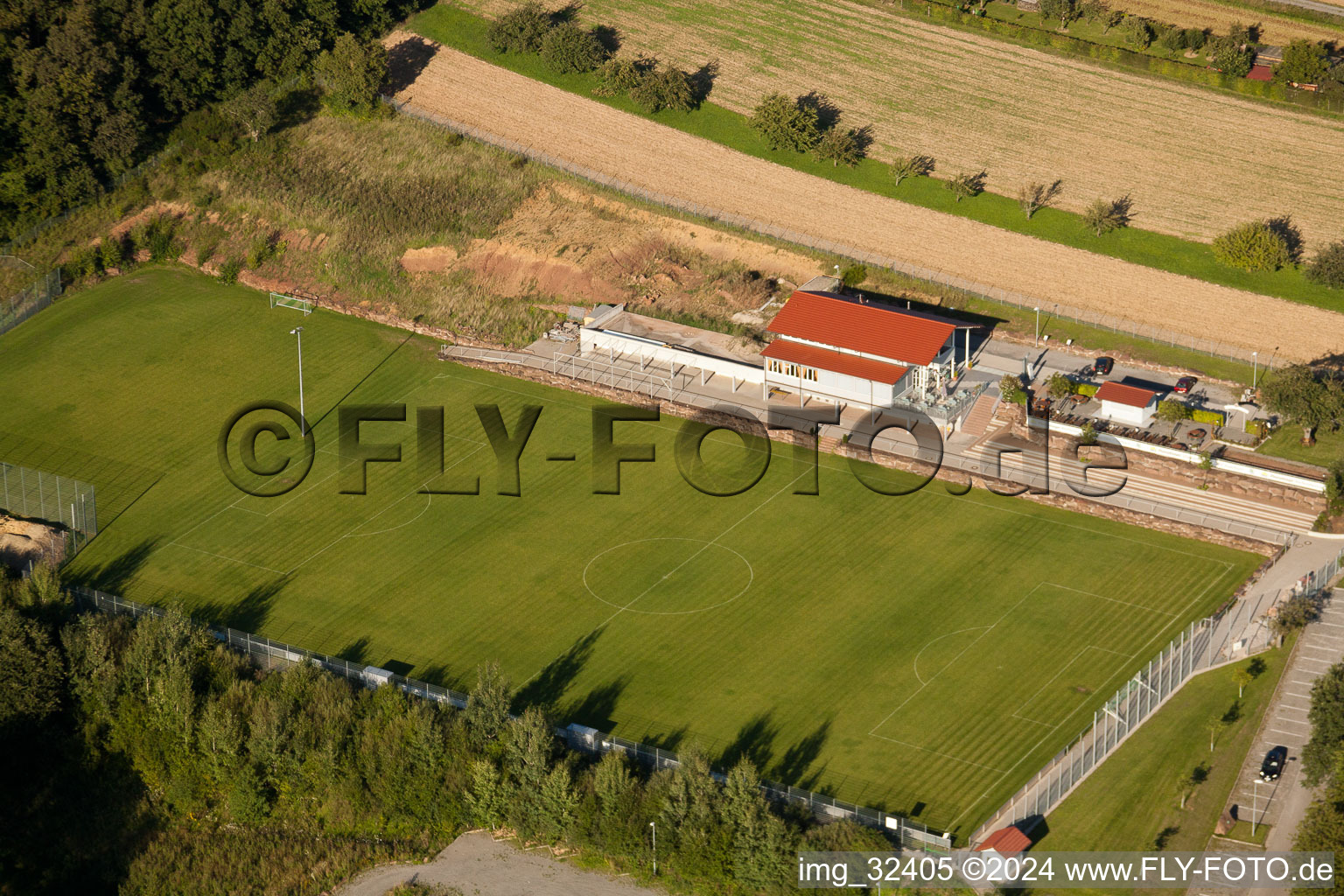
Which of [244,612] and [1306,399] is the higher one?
[1306,399]

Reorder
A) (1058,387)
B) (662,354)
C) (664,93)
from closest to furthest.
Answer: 1. (1058,387)
2. (662,354)
3. (664,93)

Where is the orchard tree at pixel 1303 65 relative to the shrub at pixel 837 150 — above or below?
above

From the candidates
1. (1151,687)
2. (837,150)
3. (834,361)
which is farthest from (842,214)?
(1151,687)

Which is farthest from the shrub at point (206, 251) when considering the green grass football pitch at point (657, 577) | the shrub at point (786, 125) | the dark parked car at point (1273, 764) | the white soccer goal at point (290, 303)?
the dark parked car at point (1273, 764)

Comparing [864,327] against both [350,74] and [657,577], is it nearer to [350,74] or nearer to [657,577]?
[657,577]

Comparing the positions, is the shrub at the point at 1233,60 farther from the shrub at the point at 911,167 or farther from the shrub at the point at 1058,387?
the shrub at the point at 1058,387

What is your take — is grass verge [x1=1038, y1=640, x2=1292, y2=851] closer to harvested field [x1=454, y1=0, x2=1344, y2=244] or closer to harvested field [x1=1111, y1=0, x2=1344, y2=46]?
harvested field [x1=454, y1=0, x2=1344, y2=244]
